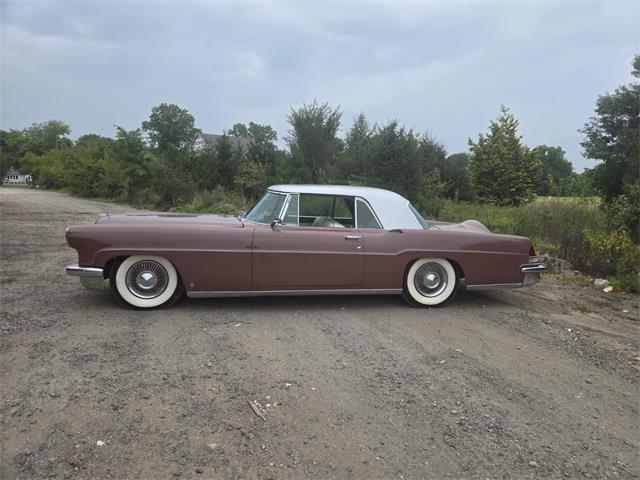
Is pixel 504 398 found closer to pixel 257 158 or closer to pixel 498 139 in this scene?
pixel 257 158

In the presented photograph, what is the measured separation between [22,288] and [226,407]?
12.9 ft

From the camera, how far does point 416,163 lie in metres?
12.8

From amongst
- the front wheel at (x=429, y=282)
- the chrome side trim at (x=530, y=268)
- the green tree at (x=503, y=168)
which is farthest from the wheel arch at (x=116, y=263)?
the green tree at (x=503, y=168)

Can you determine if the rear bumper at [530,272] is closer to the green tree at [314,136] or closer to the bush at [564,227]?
the bush at [564,227]

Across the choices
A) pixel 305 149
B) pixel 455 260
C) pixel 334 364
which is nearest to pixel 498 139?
pixel 305 149

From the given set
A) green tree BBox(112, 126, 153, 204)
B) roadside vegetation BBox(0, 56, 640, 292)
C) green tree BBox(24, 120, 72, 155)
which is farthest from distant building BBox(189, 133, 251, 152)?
green tree BBox(24, 120, 72, 155)

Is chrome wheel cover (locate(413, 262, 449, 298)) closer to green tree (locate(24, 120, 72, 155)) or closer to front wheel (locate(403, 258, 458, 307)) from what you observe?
front wheel (locate(403, 258, 458, 307))

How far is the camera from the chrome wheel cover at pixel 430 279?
5.17m

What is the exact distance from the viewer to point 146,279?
459 centimetres

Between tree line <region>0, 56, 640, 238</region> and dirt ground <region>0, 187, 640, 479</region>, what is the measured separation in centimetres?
580

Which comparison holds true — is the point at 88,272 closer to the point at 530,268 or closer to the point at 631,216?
the point at 530,268

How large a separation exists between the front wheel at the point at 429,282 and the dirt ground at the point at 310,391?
0.52 feet

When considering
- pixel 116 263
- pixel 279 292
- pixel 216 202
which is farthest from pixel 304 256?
pixel 216 202

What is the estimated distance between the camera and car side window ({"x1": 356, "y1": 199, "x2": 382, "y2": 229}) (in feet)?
16.8
